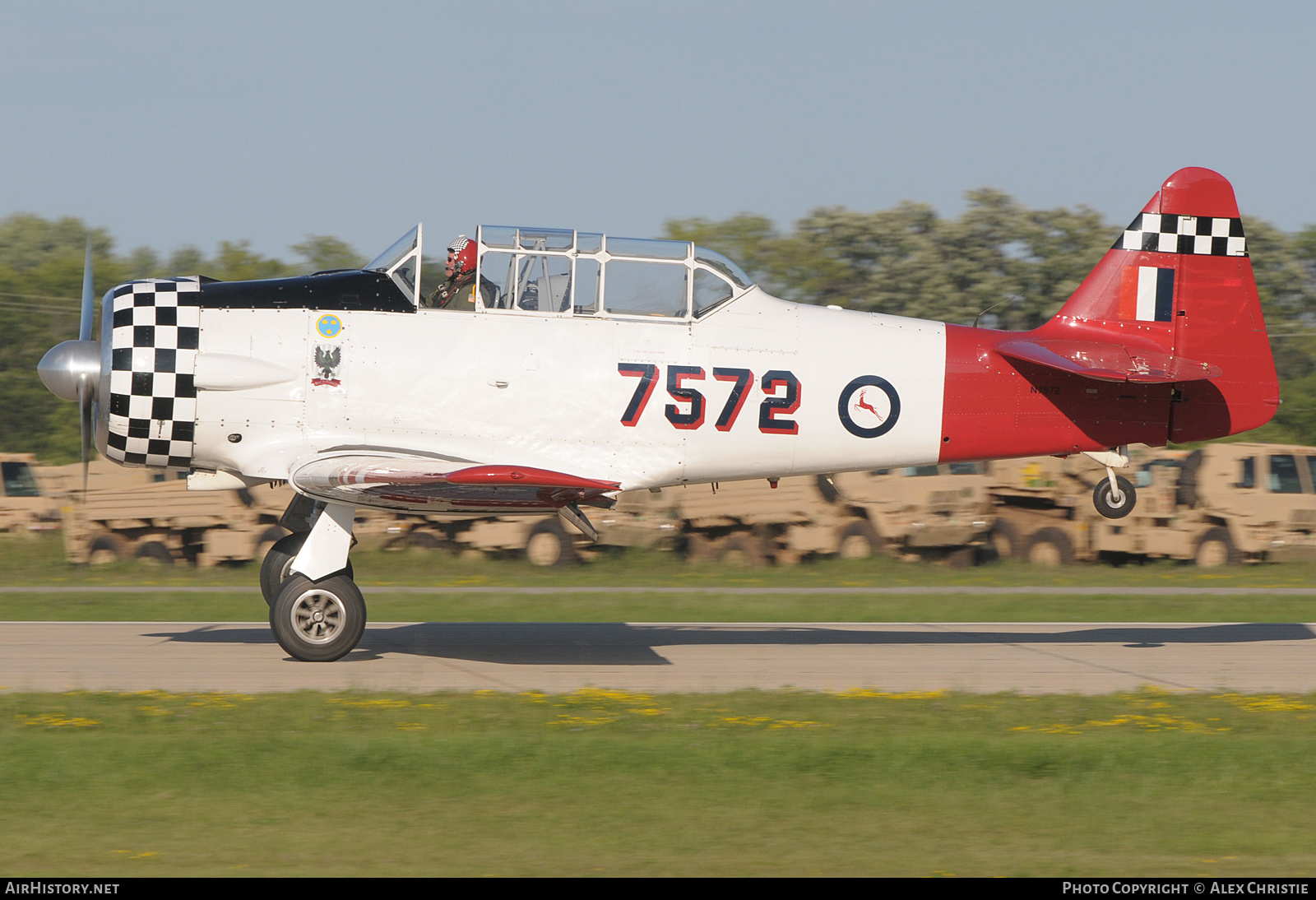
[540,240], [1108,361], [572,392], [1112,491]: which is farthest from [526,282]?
[1112,491]

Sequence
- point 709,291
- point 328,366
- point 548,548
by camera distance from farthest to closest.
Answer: point 548,548 → point 709,291 → point 328,366

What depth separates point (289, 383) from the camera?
36.5ft

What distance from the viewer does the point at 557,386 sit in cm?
1134

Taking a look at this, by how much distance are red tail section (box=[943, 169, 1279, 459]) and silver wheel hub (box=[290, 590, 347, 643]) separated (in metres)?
5.67

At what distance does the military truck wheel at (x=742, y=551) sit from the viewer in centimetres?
2338

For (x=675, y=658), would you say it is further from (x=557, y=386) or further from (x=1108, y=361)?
(x=1108, y=361)

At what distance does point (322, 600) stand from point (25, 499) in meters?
15.4

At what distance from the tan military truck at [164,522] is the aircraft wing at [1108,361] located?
14587 millimetres

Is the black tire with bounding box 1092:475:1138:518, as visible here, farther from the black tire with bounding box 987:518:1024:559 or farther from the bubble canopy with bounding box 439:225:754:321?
the black tire with bounding box 987:518:1024:559

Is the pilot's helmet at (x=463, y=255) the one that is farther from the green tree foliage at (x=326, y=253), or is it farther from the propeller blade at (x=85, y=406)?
the green tree foliage at (x=326, y=253)

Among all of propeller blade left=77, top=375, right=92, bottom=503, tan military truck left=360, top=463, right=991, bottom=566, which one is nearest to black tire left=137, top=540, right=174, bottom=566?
tan military truck left=360, top=463, right=991, bottom=566

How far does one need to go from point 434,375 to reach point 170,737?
12.7 feet

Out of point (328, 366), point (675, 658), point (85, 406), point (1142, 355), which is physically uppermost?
point (1142, 355)

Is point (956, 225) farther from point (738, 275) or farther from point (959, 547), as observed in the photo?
point (738, 275)
